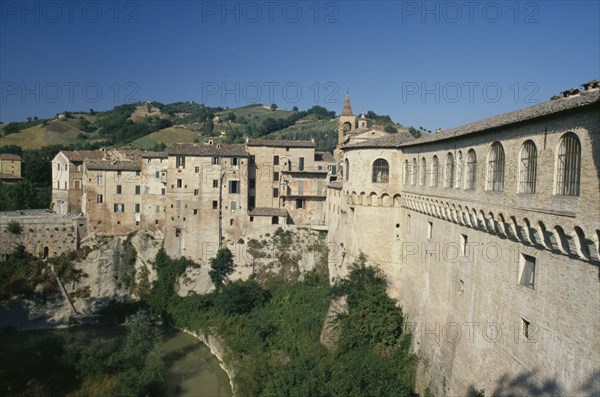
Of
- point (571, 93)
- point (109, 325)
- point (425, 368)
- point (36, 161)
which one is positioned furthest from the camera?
point (36, 161)

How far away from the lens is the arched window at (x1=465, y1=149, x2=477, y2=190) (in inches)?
623

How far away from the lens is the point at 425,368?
18547 mm

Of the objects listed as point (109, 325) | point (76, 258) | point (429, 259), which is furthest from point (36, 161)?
point (429, 259)

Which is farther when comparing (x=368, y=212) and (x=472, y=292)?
(x=368, y=212)

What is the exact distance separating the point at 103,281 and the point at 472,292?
3098 centimetres

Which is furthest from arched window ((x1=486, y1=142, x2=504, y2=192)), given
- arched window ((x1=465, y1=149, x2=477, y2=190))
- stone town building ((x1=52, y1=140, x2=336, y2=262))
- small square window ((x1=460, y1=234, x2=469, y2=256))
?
stone town building ((x1=52, y1=140, x2=336, y2=262))

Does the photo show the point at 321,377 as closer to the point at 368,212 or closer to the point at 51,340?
the point at 368,212

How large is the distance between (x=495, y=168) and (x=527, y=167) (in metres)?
1.96

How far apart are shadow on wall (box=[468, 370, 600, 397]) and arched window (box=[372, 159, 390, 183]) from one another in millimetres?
11439

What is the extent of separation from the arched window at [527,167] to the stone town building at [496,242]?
0.11ft

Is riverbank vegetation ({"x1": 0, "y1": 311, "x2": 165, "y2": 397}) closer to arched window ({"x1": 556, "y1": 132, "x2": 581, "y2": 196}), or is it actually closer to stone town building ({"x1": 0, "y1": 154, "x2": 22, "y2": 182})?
arched window ({"x1": 556, "y1": 132, "x2": 581, "y2": 196})

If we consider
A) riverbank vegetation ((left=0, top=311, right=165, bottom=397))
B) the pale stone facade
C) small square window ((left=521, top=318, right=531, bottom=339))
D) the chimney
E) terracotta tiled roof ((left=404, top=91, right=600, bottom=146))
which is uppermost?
the chimney

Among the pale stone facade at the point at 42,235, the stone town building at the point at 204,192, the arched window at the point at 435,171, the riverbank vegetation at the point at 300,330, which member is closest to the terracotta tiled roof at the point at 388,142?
the arched window at the point at 435,171

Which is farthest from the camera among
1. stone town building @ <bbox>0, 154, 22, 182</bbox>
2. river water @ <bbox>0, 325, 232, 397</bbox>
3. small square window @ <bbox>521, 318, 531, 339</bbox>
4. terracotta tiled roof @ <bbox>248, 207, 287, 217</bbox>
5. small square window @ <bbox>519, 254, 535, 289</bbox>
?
stone town building @ <bbox>0, 154, 22, 182</bbox>
